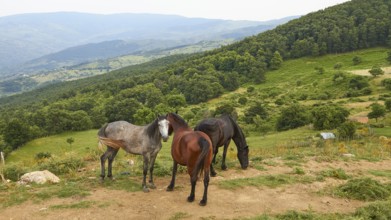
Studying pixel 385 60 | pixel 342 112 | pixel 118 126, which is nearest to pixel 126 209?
pixel 118 126

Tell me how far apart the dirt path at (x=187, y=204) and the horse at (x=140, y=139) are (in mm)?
1138

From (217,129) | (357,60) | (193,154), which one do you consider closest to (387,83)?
(357,60)

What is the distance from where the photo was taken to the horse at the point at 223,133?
1423 cm

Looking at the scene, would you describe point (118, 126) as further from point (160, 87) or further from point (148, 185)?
point (160, 87)

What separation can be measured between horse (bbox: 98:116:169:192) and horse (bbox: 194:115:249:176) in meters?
2.55

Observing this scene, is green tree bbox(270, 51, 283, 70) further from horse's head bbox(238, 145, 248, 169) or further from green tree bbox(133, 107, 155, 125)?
horse's head bbox(238, 145, 248, 169)

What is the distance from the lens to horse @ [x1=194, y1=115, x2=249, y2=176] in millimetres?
14234

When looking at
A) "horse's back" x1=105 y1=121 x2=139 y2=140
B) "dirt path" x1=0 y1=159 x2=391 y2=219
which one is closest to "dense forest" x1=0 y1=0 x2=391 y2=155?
"horse's back" x1=105 y1=121 x2=139 y2=140

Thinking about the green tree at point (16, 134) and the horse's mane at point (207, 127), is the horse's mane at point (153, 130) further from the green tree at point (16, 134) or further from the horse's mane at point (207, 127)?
the green tree at point (16, 134)

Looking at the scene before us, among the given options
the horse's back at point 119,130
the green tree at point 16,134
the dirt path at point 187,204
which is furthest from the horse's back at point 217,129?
the green tree at point 16,134

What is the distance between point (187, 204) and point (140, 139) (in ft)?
11.0

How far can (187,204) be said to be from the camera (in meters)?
10.8

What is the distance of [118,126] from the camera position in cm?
1316

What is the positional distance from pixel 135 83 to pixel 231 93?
4349 centimetres
